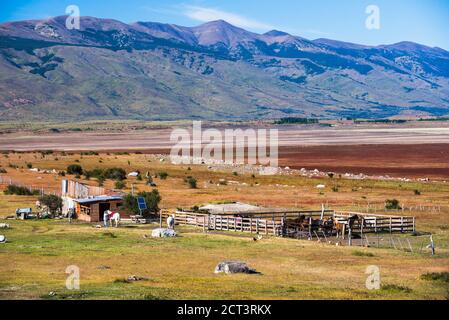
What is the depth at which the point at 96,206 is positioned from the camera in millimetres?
50000

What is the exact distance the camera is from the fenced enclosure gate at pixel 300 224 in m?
42.7

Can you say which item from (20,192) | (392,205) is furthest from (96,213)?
(392,205)

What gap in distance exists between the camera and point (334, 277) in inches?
1123

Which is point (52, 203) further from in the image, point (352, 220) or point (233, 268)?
point (233, 268)

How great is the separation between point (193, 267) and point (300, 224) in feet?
43.9

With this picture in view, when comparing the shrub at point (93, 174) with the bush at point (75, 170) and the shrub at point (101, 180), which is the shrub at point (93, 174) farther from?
the shrub at point (101, 180)

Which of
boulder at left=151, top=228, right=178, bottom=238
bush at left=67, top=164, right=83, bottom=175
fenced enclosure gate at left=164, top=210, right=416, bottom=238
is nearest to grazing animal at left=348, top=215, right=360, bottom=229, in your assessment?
fenced enclosure gate at left=164, top=210, right=416, bottom=238

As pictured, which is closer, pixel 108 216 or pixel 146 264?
pixel 146 264

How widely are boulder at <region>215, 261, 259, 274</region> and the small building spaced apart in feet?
71.2

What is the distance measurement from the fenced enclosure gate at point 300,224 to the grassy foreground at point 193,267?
1.78 metres

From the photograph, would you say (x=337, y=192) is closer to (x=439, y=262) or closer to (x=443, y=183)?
(x=443, y=183)

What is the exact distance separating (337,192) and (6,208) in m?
28.7
